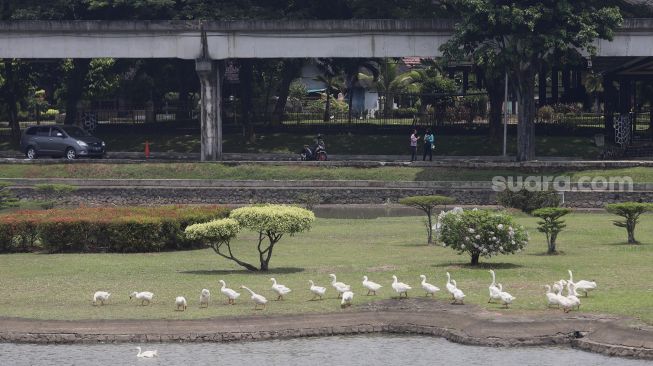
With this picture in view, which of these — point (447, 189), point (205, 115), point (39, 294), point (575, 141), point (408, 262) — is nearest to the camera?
point (39, 294)

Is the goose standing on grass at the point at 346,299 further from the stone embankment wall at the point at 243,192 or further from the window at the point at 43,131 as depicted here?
the window at the point at 43,131

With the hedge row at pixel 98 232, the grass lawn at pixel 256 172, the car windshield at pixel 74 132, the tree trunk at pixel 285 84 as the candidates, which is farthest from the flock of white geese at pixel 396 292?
the tree trunk at pixel 285 84

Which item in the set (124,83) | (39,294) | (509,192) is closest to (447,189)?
(509,192)

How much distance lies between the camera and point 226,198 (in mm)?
51469

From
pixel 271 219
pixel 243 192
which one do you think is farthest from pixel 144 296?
pixel 243 192

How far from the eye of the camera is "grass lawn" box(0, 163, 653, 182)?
51.7m

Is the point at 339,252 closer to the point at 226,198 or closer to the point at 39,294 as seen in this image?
the point at 39,294

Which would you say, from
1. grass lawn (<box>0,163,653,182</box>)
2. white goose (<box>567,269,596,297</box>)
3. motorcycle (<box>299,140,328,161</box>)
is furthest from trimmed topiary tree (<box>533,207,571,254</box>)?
motorcycle (<box>299,140,328,161</box>)

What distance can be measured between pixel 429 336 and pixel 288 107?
2476 inches

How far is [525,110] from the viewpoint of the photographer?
54.6 metres

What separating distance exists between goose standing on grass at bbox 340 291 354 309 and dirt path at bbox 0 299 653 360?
0.95 ft

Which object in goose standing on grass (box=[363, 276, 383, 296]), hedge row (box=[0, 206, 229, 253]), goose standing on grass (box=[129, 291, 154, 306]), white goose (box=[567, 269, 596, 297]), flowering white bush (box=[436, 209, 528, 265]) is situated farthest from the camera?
hedge row (box=[0, 206, 229, 253])

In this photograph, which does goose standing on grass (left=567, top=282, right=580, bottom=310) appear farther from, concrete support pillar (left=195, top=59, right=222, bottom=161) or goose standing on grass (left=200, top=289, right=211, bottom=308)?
concrete support pillar (left=195, top=59, right=222, bottom=161)

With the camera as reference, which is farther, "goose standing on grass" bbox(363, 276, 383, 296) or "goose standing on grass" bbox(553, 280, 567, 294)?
"goose standing on grass" bbox(363, 276, 383, 296)
